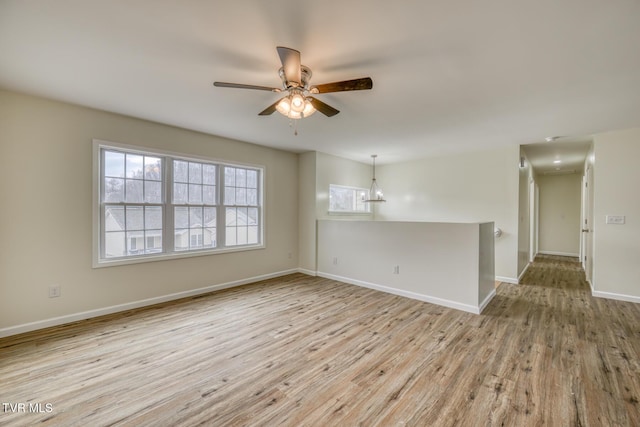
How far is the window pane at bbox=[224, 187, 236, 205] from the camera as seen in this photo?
465cm

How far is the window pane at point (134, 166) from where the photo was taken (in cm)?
361

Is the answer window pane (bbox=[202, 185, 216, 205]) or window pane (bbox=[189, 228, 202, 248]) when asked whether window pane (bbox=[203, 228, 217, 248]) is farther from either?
window pane (bbox=[202, 185, 216, 205])

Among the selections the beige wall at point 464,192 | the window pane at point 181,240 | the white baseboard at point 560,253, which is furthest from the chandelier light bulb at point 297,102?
the white baseboard at point 560,253

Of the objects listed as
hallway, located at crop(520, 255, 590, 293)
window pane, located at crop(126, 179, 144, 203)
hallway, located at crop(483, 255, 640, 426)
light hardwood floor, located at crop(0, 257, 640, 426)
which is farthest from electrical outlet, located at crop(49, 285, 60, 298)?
hallway, located at crop(520, 255, 590, 293)

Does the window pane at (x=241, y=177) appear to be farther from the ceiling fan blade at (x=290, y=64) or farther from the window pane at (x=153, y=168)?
the ceiling fan blade at (x=290, y=64)

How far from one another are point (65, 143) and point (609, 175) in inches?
293

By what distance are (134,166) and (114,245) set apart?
1098 millimetres

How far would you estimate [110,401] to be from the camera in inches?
73.9

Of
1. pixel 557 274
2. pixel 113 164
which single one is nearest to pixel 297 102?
pixel 113 164

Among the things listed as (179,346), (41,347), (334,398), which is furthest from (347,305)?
(41,347)

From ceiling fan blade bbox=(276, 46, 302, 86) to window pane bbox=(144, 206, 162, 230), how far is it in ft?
9.53

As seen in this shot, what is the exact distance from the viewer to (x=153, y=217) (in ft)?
12.5

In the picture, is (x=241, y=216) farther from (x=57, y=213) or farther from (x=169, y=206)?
(x=57, y=213)

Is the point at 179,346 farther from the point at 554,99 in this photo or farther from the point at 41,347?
the point at 554,99
